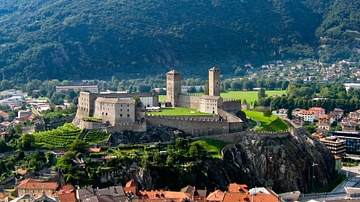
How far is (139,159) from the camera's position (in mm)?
89562

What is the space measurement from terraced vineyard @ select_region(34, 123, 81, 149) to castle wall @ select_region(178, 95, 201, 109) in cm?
2320

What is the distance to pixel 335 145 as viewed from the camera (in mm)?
126375

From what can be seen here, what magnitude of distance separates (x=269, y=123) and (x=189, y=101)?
1461 cm

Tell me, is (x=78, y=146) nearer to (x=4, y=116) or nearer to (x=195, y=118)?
(x=195, y=118)

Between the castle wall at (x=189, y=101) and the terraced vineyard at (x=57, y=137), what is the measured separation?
23204mm

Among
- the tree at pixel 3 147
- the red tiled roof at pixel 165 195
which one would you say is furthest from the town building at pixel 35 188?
the tree at pixel 3 147

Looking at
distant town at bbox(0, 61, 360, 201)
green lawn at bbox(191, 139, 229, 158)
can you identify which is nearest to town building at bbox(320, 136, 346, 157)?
distant town at bbox(0, 61, 360, 201)

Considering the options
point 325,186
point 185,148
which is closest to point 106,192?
A: point 185,148

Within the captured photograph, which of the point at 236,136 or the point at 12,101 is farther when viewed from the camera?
the point at 12,101

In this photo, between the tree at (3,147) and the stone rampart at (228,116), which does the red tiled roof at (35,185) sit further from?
the stone rampart at (228,116)

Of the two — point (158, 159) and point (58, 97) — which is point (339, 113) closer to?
point (58, 97)

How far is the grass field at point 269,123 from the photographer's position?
113000 millimetres

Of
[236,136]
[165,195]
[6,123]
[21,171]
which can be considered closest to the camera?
[165,195]

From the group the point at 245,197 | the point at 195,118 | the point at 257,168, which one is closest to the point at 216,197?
the point at 245,197
